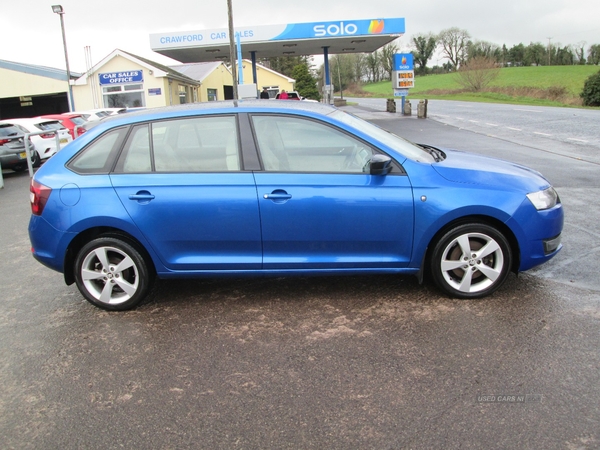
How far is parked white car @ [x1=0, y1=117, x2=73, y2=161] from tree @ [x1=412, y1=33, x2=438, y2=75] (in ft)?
300

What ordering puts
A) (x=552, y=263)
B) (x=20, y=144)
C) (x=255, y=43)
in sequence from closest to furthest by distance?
(x=552, y=263), (x=20, y=144), (x=255, y=43)

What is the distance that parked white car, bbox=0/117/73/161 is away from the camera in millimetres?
15555

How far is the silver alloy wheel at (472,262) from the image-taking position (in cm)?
421

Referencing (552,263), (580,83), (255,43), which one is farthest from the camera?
(580,83)

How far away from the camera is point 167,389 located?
326cm

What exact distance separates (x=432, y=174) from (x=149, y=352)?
257 cm

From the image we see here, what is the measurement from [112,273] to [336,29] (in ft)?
87.8

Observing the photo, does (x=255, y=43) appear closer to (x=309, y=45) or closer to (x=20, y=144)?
(x=309, y=45)

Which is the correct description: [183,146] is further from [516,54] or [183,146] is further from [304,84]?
[516,54]

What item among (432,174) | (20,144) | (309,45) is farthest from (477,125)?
(432,174)

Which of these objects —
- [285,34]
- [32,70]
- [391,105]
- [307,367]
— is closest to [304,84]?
[391,105]

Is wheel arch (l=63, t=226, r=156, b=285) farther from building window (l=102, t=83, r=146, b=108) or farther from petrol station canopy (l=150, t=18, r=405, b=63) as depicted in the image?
building window (l=102, t=83, r=146, b=108)

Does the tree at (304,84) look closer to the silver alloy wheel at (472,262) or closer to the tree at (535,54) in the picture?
the tree at (535,54)

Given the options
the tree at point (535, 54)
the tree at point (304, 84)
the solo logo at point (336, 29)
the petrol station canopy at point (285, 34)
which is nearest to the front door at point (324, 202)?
the petrol station canopy at point (285, 34)
